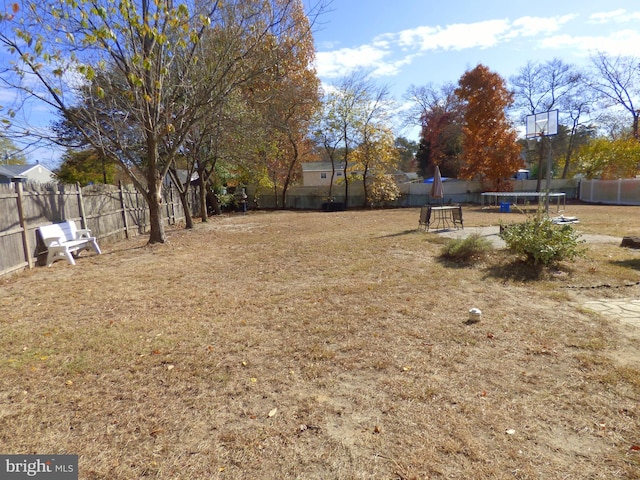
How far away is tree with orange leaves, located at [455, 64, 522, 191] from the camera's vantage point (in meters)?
21.8

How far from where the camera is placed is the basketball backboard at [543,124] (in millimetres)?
10756

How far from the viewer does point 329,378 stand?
2705mm

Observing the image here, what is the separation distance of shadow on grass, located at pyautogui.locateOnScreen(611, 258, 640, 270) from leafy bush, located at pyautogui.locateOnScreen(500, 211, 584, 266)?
0.93 m

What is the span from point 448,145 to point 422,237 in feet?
83.9

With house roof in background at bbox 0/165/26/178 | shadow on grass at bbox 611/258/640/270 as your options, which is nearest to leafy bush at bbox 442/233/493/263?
shadow on grass at bbox 611/258/640/270

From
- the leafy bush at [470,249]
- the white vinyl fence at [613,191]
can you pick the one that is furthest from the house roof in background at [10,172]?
the white vinyl fence at [613,191]

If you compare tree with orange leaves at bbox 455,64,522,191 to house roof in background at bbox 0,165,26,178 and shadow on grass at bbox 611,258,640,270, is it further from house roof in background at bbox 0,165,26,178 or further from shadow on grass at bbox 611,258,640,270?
house roof in background at bbox 0,165,26,178

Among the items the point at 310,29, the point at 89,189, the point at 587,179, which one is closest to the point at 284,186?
the point at 89,189

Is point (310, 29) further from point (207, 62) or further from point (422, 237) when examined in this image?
point (422, 237)

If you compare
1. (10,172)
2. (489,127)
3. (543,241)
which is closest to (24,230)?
(543,241)

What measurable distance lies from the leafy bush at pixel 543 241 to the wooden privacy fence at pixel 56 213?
8.65 meters

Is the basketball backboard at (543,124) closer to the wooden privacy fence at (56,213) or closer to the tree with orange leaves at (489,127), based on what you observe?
the tree with orange leaves at (489,127)

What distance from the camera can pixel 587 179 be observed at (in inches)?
953

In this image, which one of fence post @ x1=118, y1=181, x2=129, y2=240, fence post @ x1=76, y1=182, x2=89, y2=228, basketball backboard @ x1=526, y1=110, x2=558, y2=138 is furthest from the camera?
fence post @ x1=118, y1=181, x2=129, y2=240
